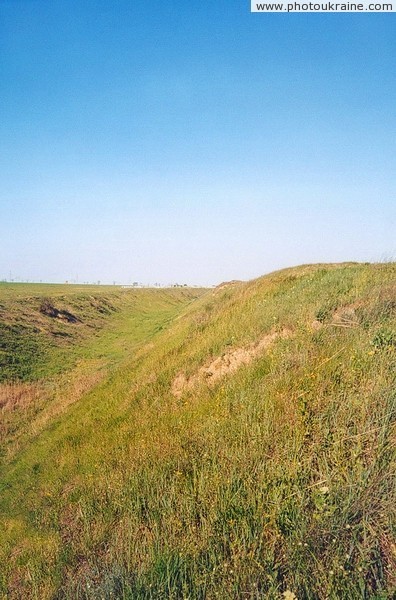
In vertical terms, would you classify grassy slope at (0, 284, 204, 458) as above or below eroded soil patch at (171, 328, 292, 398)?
below

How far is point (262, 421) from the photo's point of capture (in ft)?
14.2

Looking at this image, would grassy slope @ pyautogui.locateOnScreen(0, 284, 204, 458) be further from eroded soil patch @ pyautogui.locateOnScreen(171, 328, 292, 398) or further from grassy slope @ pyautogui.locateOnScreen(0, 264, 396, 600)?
grassy slope @ pyautogui.locateOnScreen(0, 264, 396, 600)

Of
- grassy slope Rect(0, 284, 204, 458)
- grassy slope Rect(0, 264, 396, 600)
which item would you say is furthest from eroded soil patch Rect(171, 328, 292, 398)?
grassy slope Rect(0, 284, 204, 458)

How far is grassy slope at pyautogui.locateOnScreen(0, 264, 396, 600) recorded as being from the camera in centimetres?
264

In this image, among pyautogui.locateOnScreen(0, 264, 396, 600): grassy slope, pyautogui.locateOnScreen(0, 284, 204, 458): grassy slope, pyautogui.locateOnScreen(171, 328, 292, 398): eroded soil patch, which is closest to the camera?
pyautogui.locateOnScreen(0, 264, 396, 600): grassy slope

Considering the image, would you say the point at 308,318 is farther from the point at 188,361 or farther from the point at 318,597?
the point at 318,597

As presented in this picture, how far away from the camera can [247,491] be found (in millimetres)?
3320

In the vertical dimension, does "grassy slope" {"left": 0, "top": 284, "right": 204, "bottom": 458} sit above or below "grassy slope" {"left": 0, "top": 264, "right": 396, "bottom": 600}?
below

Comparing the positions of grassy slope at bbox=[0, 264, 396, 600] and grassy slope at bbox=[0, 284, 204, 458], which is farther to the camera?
grassy slope at bbox=[0, 284, 204, 458]

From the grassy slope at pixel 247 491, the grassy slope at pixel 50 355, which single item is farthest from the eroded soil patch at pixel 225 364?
the grassy slope at pixel 50 355

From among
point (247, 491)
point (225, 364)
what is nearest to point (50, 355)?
point (225, 364)

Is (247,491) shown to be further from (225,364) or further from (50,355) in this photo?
(50,355)

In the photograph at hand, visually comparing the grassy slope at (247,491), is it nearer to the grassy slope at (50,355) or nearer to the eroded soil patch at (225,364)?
the eroded soil patch at (225,364)

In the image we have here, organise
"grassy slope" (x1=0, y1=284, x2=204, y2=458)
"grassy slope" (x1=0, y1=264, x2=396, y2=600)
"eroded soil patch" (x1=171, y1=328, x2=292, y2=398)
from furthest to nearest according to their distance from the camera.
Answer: "grassy slope" (x1=0, y1=284, x2=204, y2=458), "eroded soil patch" (x1=171, y1=328, x2=292, y2=398), "grassy slope" (x1=0, y1=264, x2=396, y2=600)
